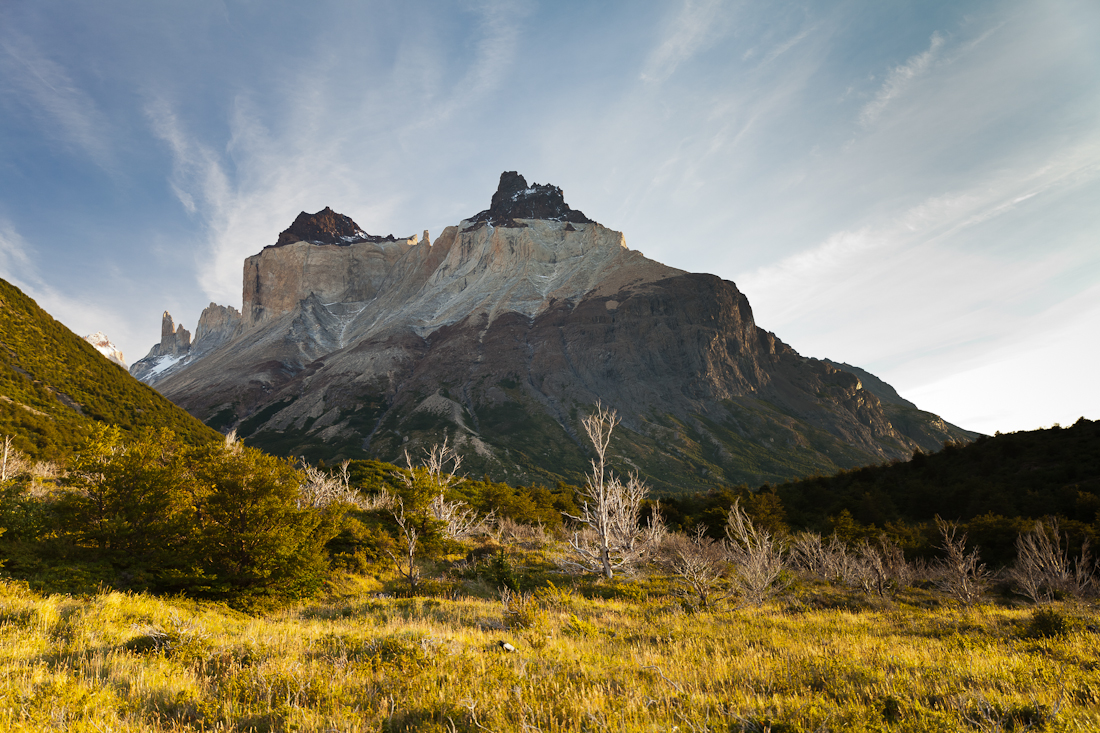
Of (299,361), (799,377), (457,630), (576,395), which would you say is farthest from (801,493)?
(299,361)

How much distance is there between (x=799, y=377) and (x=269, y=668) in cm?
19766

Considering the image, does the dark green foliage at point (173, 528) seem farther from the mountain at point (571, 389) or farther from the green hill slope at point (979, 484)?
the mountain at point (571, 389)

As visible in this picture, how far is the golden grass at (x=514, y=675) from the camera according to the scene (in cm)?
526

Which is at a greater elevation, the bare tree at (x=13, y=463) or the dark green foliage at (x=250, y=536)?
the bare tree at (x=13, y=463)

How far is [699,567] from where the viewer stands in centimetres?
1616

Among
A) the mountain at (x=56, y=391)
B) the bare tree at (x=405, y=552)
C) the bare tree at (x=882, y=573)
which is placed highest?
the mountain at (x=56, y=391)

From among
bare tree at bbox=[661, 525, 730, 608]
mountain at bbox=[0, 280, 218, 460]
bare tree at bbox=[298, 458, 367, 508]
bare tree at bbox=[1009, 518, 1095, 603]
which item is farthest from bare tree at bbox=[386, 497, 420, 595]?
mountain at bbox=[0, 280, 218, 460]

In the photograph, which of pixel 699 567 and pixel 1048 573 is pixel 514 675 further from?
pixel 1048 573

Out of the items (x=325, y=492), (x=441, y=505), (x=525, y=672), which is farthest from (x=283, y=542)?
(x=325, y=492)

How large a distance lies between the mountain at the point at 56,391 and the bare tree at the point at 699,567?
4326 centimetres

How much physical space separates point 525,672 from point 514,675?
280 mm

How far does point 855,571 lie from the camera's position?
1886 centimetres

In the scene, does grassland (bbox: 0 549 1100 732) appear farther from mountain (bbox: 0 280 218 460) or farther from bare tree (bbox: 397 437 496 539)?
mountain (bbox: 0 280 218 460)

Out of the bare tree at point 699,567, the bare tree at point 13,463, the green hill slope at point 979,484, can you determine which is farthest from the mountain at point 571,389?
the bare tree at point 699,567
